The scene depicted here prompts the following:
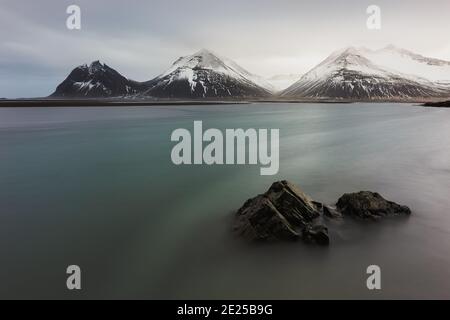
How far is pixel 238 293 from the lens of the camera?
26.3ft

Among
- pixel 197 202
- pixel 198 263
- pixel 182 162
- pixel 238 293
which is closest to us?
pixel 238 293

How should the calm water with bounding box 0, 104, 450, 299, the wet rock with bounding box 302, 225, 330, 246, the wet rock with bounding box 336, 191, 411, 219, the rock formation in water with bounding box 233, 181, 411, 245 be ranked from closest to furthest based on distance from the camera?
the calm water with bounding box 0, 104, 450, 299 < the wet rock with bounding box 302, 225, 330, 246 < the rock formation in water with bounding box 233, 181, 411, 245 < the wet rock with bounding box 336, 191, 411, 219

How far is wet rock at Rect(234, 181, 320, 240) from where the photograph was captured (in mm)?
10188

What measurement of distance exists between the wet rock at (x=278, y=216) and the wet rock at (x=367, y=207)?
122 centimetres

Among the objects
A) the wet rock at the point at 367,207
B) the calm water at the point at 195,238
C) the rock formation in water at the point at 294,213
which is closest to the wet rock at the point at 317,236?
the rock formation in water at the point at 294,213

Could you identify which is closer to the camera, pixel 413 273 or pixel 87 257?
pixel 413 273

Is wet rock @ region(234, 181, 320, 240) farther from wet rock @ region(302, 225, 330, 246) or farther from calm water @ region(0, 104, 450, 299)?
calm water @ region(0, 104, 450, 299)

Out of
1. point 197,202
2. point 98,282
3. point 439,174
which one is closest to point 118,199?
point 197,202

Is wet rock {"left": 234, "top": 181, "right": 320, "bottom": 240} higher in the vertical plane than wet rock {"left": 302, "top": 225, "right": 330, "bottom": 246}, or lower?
higher

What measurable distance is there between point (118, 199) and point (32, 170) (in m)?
10.7

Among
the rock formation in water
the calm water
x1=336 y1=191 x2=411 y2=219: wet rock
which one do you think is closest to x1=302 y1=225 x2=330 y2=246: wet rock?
the rock formation in water

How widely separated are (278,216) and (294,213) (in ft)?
2.56

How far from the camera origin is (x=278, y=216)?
1038 cm
